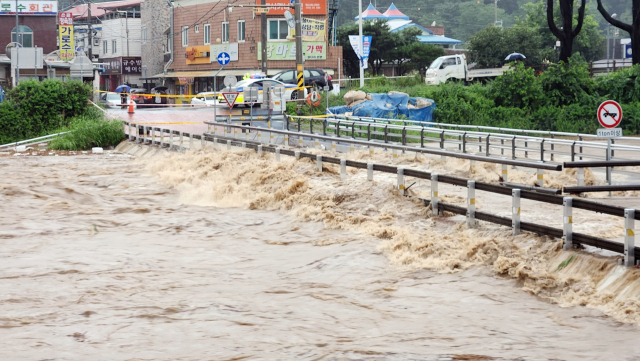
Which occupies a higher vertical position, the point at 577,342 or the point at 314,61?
the point at 314,61

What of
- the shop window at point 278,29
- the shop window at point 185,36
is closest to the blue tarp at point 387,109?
the shop window at point 278,29

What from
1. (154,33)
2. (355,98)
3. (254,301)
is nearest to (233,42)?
(154,33)

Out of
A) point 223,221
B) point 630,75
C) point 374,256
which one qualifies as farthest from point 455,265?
point 630,75

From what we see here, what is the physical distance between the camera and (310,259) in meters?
12.5

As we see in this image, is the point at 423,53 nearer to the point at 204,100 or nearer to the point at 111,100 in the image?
the point at 204,100

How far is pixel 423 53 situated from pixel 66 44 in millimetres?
26270

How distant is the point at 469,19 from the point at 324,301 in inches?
3839

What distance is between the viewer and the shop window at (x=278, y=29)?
54.1 meters

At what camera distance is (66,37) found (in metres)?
59.0

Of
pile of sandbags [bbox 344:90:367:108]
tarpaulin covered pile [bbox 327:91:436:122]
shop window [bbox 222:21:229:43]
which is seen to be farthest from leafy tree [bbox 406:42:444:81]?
pile of sandbags [bbox 344:90:367:108]

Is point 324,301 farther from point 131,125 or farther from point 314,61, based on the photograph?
point 314,61

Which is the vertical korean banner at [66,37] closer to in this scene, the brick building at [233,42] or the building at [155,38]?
the building at [155,38]

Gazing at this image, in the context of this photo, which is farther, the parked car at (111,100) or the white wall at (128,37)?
the white wall at (128,37)

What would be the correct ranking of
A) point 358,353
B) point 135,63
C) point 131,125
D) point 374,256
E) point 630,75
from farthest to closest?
point 135,63
point 630,75
point 131,125
point 374,256
point 358,353
